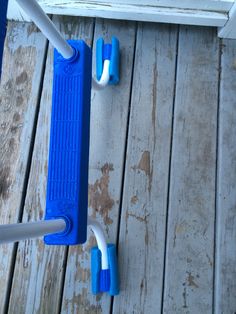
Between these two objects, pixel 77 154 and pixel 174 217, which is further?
pixel 174 217

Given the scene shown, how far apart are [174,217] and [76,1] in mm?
664

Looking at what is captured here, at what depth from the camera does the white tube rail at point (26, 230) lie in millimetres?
491

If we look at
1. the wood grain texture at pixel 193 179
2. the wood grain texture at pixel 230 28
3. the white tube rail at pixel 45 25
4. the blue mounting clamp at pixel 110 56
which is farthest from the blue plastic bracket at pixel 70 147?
the wood grain texture at pixel 230 28

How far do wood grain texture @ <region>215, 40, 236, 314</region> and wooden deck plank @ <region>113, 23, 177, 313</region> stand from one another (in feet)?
0.47

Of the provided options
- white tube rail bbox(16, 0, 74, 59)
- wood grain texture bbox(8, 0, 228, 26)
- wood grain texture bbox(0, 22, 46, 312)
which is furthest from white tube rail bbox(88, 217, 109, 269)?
wood grain texture bbox(8, 0, 228, 26)

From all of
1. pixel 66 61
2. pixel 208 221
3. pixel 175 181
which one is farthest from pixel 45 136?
pixel 208 221

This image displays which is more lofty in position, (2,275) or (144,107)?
(144,107)

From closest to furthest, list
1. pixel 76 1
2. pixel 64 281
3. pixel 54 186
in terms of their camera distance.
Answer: pixel 54 186 → pixel 64 281 → pixel 76 1

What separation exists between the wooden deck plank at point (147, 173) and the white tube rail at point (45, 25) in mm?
285

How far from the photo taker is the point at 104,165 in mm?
977

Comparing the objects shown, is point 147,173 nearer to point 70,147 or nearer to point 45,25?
point 70,147

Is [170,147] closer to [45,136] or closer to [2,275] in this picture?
[45,136]

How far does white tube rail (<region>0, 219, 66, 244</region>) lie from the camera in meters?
0.49

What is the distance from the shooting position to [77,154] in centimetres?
79
